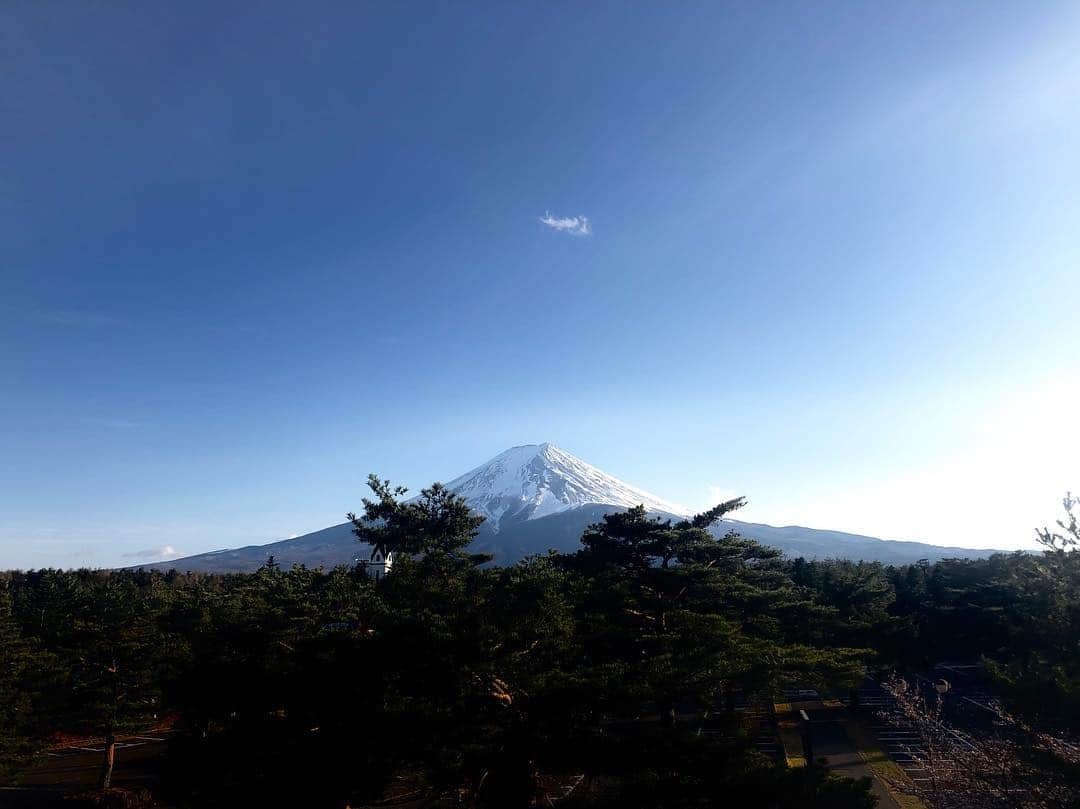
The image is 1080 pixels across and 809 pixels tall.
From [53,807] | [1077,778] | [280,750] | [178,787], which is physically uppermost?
[1077,778]

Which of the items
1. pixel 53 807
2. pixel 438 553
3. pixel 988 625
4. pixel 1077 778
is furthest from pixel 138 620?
pixel 988 625

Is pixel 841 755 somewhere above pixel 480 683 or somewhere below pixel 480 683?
below

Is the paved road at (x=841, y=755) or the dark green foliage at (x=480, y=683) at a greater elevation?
the dark green foliage at (x=480, y=683)

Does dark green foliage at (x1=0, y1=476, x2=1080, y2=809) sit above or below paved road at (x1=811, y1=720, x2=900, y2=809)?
above

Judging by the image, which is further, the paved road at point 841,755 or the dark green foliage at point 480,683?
the paved road at point 841,755

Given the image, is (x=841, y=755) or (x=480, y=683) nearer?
(x=480, y=683)

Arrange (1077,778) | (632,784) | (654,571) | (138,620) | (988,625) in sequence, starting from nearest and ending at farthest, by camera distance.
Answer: (1077,778) < (632,784) < (654,571) < (138,620) < (988,625)

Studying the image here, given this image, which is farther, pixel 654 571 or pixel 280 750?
pixel 654 571

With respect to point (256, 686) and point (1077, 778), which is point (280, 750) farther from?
point (1077, 778)

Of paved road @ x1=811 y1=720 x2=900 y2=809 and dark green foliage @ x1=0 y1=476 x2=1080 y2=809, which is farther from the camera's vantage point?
paved road @ x1=811 y1=720 x2=900 y2=809

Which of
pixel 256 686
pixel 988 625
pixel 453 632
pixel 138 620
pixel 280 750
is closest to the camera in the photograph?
pixel 453 632

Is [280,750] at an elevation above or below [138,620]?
below
